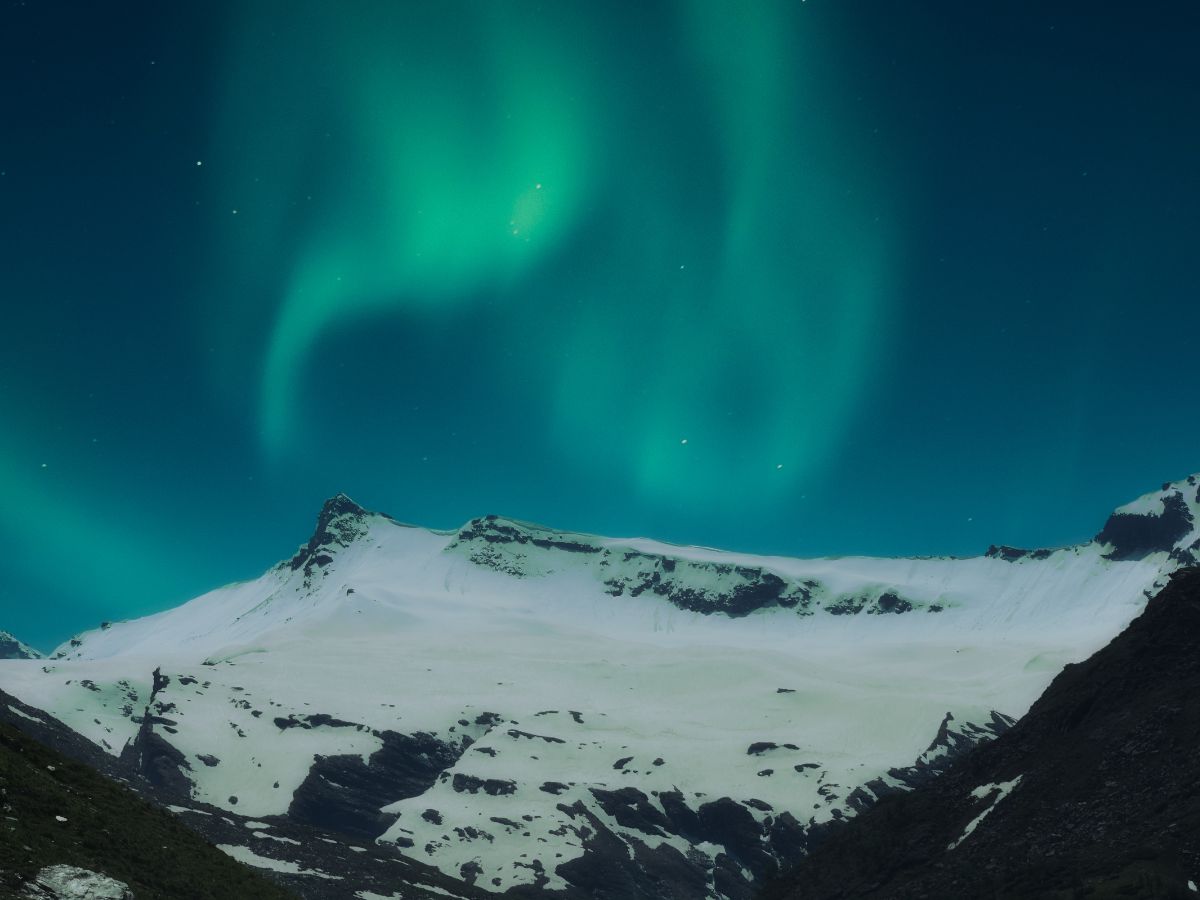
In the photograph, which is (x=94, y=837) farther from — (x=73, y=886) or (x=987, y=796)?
(x=987, y=796)

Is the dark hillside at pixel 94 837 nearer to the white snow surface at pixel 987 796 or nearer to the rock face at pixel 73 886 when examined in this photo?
the rock face at pixel 73 886

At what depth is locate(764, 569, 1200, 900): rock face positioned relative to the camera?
7264cm

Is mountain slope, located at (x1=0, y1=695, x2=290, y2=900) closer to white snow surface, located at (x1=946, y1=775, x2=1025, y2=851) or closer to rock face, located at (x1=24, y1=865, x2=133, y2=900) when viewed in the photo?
rock face, located at (x1=24, y1=865, x2=133, y2=900)

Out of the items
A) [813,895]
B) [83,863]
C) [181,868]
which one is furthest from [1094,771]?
[83,863]

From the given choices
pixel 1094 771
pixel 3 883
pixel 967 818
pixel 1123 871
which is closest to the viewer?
pixel 3 883

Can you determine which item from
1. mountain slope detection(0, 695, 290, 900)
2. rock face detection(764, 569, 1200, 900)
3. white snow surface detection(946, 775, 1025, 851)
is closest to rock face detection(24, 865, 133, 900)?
mountain slope detection(0, 695, 290, 900)

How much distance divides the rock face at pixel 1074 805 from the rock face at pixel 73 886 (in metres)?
60.8

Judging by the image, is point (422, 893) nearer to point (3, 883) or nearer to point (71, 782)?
point (71, 782)

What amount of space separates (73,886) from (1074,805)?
2991 inches

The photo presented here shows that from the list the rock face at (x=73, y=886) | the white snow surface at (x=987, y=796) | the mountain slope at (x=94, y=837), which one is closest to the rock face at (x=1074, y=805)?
the white snow surface at (x=987, y=796)

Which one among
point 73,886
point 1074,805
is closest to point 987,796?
point 1074,805

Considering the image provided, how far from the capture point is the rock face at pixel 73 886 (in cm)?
3656

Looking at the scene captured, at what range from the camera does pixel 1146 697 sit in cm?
9325

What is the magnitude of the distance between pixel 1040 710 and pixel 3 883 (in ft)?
319
